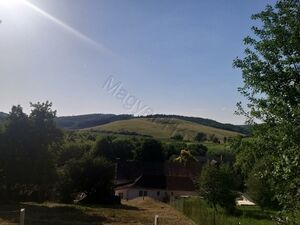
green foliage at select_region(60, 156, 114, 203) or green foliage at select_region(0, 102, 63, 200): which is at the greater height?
green foliage at select_region(0, 102, 63, 200)

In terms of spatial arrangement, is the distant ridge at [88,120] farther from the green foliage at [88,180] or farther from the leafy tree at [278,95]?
the leafy tree at [278,95]

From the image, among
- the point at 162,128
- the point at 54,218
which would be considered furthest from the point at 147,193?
the point at 162,128

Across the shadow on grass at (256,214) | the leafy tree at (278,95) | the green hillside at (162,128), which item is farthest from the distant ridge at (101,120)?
the leafy tree at (278,95)

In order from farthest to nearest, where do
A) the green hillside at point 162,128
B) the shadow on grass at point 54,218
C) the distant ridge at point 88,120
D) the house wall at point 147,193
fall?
1. the distant ridge at point 88,120
2. the green hillside at point 162,128
3. the house wall at point 147,193
4. the shadow on grass at point 54,218

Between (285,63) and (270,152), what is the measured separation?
1654 millimetres

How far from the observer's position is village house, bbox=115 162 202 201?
66.4 m

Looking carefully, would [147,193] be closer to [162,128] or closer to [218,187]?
[218,187]

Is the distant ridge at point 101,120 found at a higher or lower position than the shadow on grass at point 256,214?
higher

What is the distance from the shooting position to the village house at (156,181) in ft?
218

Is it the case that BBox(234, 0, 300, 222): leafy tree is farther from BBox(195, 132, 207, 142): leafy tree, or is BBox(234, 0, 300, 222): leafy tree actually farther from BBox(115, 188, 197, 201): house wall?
BBox(195, 132, 207, 142): leafy tree

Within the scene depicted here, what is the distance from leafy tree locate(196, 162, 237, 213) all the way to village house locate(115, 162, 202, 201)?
67.9 feet

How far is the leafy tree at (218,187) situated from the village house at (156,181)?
67.9 ft

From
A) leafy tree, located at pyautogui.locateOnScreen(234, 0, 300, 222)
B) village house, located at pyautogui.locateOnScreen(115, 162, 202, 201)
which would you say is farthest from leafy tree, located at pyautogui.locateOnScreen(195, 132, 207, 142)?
leafy tree, located at pyautogui.locateOnScreen(234, 0, 300, 222)

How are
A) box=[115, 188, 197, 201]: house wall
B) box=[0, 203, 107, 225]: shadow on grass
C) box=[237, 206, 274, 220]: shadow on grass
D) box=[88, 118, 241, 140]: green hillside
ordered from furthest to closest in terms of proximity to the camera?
box=[88, 118, 241, 140]: green hillside, box=[115, 188, 197, 201]: house wall, box=[237, 206, 274, 220]: shadow on grass, box=[0, 203, 107, 225]: shadow on grass
